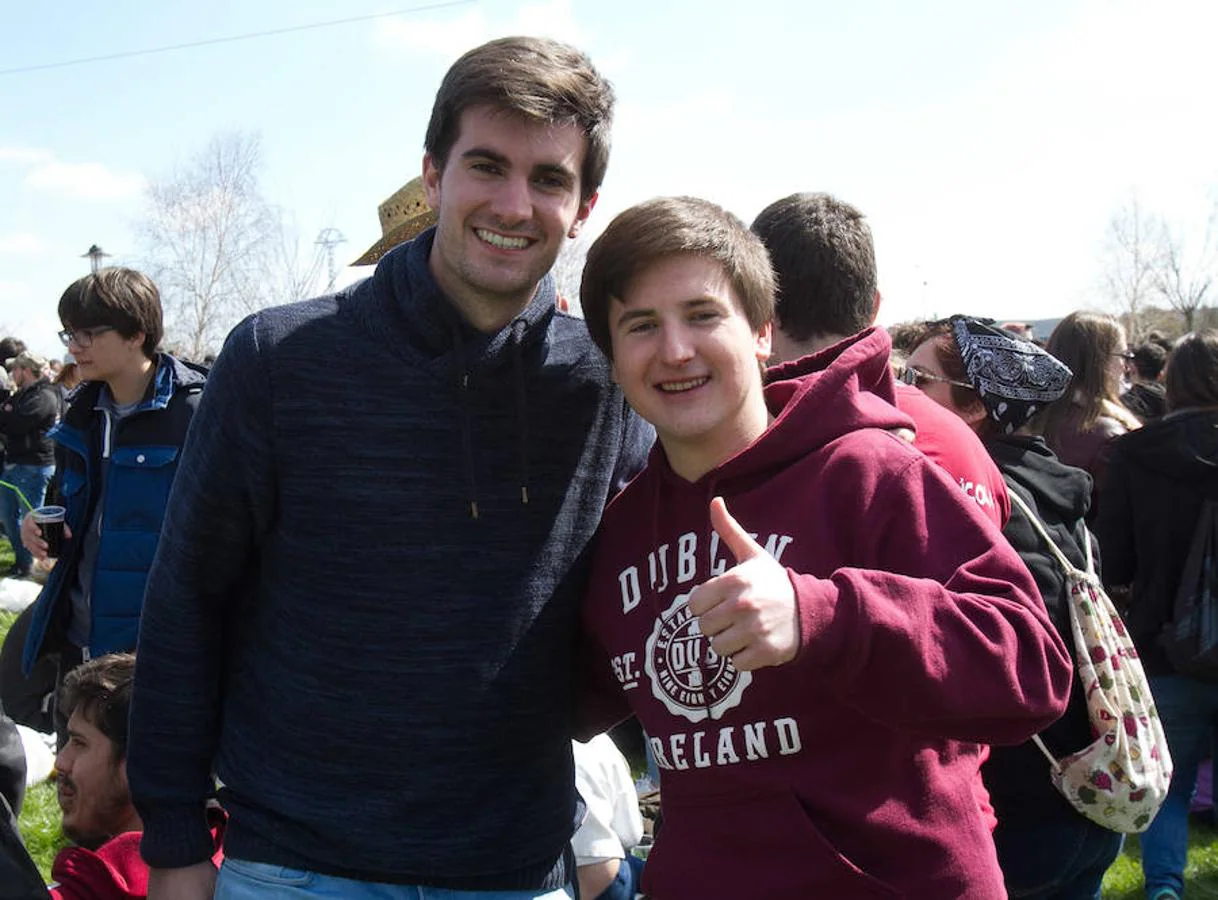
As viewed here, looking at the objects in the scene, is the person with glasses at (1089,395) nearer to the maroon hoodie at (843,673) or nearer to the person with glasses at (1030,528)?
the person with glasses at (1030,528)

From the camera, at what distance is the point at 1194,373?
459 cm

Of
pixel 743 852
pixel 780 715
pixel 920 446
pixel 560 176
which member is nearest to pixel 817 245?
pixel 920 446

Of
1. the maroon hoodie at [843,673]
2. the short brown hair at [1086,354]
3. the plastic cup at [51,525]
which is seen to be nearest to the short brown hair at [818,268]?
the maroon hoodie at [843,673]

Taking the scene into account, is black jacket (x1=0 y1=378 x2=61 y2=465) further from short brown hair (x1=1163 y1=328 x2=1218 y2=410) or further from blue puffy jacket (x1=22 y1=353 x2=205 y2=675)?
short brown hair (x1=1163 y1=328 x2=1218 y2=410)

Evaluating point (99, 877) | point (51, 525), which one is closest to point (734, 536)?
point (99, 877)

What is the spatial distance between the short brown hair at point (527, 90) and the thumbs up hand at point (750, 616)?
0.99 metres

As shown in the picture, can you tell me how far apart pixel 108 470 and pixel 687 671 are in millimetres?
2973

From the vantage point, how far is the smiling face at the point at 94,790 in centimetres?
330

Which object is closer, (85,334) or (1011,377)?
(1011,377)

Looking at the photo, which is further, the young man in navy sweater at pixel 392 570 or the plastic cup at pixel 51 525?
the plastic cup at pixel 51 525

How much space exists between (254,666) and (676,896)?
0.87 meters

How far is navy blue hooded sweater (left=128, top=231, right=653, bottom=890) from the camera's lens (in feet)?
6.62

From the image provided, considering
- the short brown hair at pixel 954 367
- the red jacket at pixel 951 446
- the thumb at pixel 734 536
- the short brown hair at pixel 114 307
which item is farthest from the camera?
the short brown hair at pixel 114 307

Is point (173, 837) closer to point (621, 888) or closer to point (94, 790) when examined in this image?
point (94, 790)
